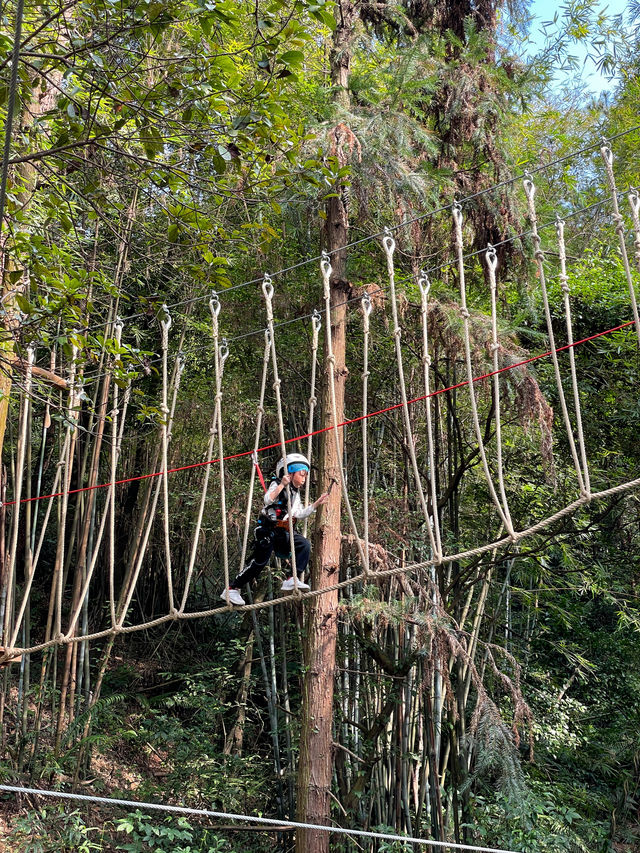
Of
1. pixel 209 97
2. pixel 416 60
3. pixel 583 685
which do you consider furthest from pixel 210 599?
pixel 209 97

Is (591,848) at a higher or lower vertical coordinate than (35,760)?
lower

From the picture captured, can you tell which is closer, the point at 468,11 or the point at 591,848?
the point at 468,11

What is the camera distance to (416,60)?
14.0 feet

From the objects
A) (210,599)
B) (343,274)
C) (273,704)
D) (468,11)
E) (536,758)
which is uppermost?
(468,11)

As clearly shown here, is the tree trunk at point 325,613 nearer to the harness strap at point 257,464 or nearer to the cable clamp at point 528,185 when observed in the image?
the harness strap at point 257,464

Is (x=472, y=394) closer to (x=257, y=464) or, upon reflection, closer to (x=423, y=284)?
(x=423, y=284)

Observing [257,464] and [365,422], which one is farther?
[257,464]

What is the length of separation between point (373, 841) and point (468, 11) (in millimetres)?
4743

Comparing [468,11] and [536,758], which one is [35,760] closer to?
[536,758]

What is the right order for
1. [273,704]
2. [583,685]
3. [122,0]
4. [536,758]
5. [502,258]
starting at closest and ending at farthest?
[122,0] < [502,258] < [273,704] < [536,758] < [583,685]

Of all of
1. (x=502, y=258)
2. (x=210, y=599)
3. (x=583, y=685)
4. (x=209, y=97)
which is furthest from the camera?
(x=210, y=599)

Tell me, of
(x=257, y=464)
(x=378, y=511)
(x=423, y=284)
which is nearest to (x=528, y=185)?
(x=423, y=284)

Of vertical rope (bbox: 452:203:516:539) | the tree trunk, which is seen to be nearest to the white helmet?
vertical rope (bbox: 452:203:516:539)

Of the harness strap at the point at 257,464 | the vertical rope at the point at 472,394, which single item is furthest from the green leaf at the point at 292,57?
the harness strap at the point at 257,464
